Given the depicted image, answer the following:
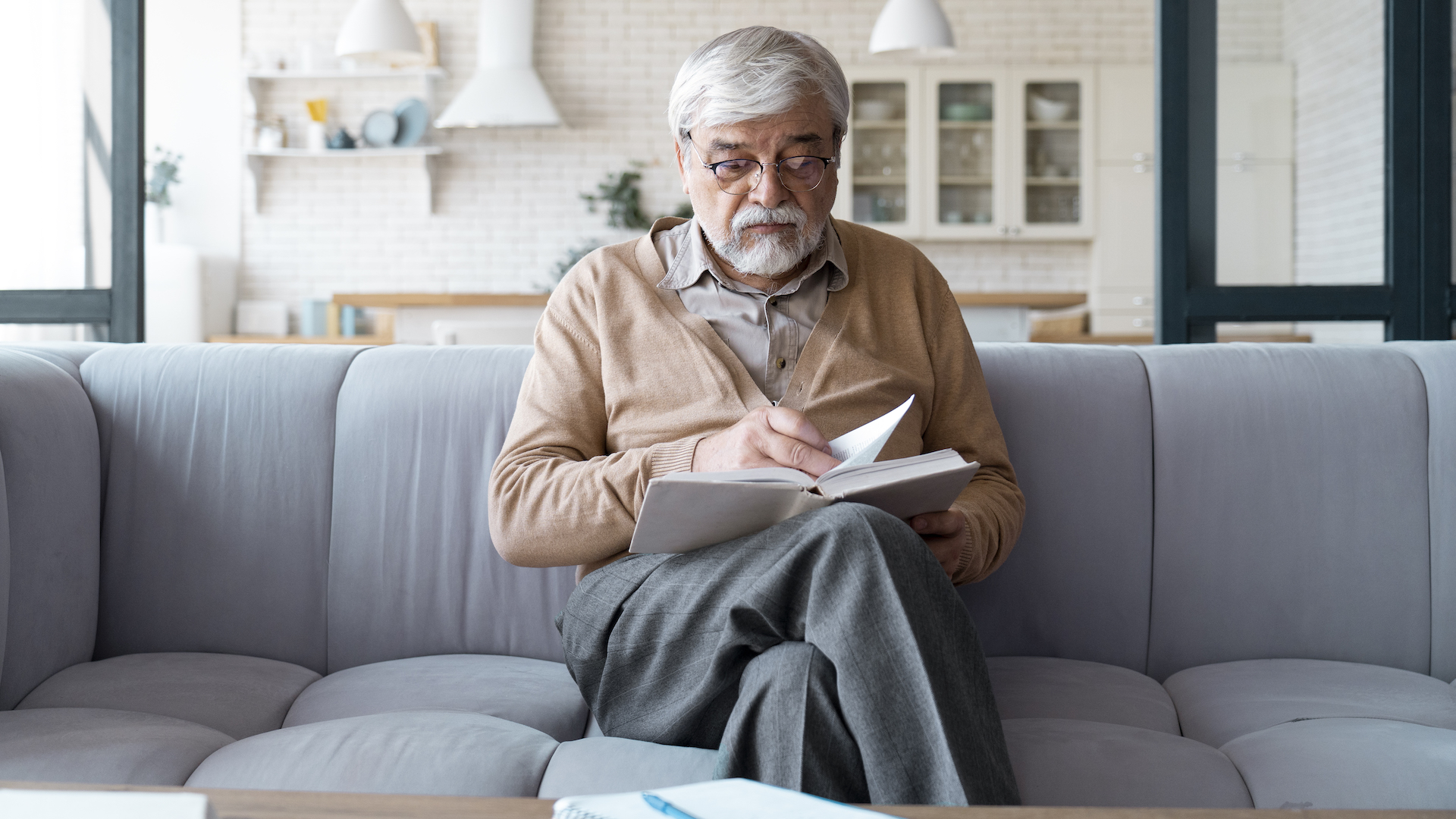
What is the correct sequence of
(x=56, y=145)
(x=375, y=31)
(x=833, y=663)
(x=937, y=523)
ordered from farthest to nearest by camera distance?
(x=375, y=31) → (x=56, y=145) → (x=937, y=523) → (x=833, y=663)

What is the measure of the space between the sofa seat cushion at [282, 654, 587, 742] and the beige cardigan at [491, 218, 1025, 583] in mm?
184

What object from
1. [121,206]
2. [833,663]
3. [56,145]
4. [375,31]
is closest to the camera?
[833,663]

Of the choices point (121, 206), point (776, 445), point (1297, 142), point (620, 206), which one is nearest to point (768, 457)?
point (776, 445)

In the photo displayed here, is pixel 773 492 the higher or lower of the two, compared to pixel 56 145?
lower

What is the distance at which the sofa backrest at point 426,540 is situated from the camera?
5.28ft

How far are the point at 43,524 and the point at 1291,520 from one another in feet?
5.97

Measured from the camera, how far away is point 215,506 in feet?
5.31

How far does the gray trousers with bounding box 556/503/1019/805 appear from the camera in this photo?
0.91 m

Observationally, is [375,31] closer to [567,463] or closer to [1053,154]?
[1053,154]

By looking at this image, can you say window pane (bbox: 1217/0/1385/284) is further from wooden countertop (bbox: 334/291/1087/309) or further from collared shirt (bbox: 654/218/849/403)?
wooden countertop (bbox: 334/291/1087/309)

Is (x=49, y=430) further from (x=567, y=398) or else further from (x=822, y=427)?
(x=822, y=427)

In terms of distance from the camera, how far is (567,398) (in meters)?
1.44

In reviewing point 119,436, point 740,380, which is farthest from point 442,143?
point 740,380

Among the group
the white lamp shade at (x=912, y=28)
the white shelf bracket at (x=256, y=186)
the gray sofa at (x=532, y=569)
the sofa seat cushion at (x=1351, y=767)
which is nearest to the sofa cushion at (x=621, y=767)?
the gray sofa at (x=532, y=569)
